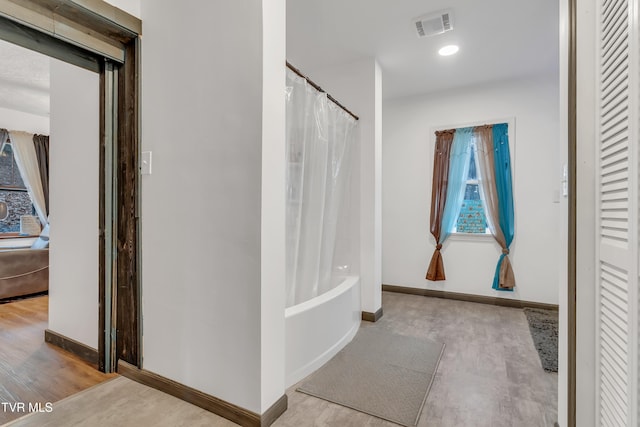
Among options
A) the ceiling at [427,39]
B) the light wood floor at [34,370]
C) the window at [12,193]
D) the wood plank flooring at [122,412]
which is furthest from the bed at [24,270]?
the ceiling at [427,39]

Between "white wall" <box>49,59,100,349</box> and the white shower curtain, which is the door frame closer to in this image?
"white wall" <box>49,59,100,349</box>

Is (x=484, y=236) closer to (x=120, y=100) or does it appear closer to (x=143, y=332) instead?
(x=143, y=332)

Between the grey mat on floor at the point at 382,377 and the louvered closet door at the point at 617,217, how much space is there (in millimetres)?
845

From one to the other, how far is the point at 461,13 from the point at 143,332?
311 centimetres

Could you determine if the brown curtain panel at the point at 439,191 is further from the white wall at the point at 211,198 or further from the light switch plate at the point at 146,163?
the light switch plate at the point at 146,163

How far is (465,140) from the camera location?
12.0ft

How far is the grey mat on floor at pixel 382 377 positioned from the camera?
164cm

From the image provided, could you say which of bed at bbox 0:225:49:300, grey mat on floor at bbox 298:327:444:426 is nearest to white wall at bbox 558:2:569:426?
grey mat on floor at bbox 298:327:444:426

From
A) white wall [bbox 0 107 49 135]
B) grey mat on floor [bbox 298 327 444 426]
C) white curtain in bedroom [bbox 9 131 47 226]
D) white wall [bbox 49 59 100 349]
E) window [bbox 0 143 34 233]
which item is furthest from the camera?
white wall [bbox 0 107 49 135]

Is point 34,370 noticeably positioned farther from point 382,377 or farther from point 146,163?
point 382,377

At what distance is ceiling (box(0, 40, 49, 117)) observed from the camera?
Result: 2830mm

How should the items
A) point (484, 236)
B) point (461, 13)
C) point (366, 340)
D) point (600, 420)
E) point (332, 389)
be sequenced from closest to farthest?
point (600, 420) → point (332, 389) → point (461, 13) → point (366, 340) → point (484, 236)

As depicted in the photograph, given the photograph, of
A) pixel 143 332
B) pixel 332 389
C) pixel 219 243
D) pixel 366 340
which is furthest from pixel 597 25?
pixel 143 332

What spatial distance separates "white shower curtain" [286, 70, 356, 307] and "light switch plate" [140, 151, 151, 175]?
0.81 m
